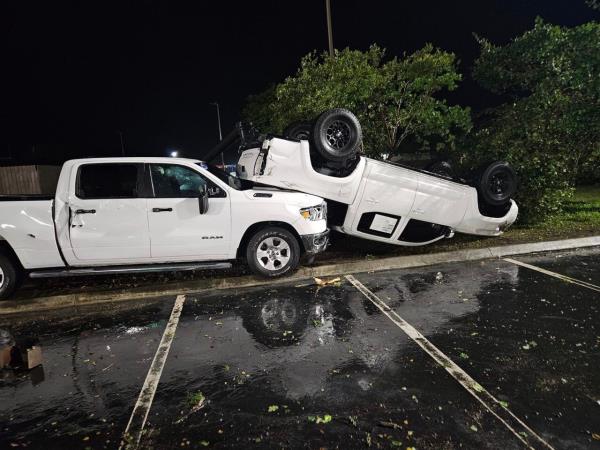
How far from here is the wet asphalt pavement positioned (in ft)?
8.36

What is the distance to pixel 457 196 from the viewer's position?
683 cm

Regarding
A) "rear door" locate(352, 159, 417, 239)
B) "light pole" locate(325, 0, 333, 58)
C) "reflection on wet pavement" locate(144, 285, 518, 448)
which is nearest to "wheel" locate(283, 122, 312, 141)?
"rear door" locate(352, 159, 417, 239)

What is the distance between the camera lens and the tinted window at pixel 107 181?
5270 millimetres

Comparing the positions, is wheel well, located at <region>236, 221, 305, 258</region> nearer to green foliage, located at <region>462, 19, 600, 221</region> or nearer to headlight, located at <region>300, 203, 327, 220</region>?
headlight, located at <region>300, 203, 327, 220</region>

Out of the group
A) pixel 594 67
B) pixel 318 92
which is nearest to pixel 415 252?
pixel 318 92

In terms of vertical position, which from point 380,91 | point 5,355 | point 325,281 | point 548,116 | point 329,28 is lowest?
point 325,281

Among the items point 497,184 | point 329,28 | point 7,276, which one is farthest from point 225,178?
point 329,28

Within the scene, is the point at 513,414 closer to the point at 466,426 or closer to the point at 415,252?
the point at 466,426

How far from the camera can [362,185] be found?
631 centimetres

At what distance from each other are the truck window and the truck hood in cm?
45

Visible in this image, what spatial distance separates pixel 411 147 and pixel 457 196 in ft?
63.9

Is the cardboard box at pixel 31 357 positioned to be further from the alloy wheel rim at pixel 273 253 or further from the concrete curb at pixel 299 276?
the alloy wheel rim at pixel 273 253

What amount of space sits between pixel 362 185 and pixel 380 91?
25.6ft

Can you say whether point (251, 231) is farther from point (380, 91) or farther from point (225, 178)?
point (380, 91)
